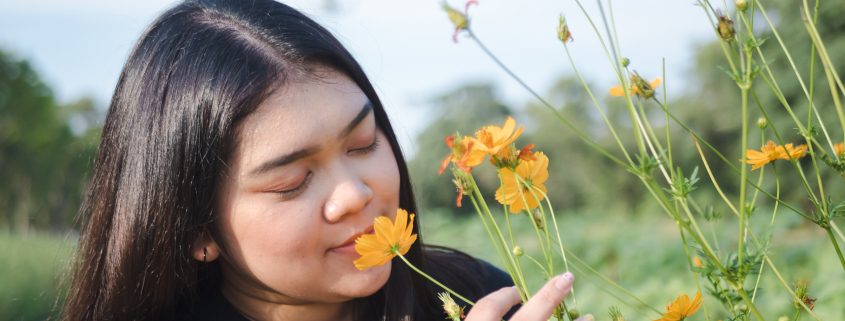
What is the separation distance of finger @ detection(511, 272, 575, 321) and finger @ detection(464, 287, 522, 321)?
0.40 ft

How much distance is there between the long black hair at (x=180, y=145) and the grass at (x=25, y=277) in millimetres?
2757

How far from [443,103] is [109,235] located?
57.5 ft

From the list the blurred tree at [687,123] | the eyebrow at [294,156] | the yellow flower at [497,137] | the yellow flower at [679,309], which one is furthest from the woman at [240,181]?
the blurred tree at [687,123]

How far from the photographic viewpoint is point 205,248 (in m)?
1.25

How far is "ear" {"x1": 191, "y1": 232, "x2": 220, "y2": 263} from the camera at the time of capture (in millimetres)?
1238

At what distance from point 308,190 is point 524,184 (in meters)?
0.42

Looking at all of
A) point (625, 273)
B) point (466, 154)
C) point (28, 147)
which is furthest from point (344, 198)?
point (28, 147)

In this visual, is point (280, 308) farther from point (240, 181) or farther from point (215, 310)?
point (240, 181)

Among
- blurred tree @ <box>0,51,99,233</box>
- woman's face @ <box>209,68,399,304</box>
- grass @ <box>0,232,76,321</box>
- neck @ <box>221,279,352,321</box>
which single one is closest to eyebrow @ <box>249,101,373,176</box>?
woman's face @ <box>209,68,399,304</box>

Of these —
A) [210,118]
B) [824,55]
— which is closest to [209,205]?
[210,118]

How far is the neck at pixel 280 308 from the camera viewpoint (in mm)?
1301

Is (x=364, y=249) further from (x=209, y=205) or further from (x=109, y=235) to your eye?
(x=109, y=235)

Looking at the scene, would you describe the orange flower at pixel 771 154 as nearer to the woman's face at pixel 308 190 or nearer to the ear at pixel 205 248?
the woman's face at pixel 308 190

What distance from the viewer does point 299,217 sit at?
3.44 feet
